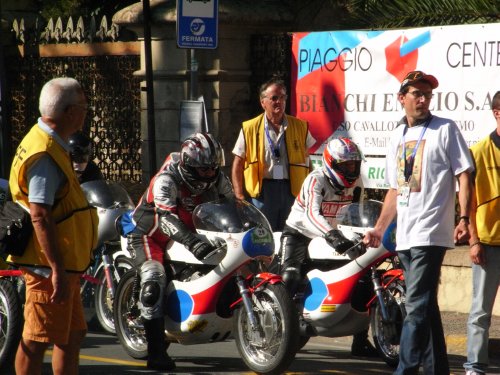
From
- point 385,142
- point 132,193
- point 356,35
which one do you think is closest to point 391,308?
point 385,142

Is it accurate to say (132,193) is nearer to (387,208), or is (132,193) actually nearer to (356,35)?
(356,35)

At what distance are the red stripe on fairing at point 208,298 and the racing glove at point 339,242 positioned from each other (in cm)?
71

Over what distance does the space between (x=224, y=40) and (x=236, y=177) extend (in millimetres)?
2707

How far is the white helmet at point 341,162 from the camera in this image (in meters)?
8.99

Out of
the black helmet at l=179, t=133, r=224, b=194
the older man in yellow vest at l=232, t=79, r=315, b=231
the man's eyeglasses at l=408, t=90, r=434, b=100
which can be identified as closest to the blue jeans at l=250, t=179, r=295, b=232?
the older man in yellow vest at l=232, t=79, r=315, b=231

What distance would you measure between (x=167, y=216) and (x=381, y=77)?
3.70 meters

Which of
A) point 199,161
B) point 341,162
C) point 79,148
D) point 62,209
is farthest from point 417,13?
point 62,209

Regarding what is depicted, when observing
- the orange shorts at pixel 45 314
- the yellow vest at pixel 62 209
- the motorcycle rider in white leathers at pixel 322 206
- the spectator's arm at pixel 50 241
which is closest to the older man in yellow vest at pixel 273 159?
the motorcycle rider in white leathers at pixel 322 206

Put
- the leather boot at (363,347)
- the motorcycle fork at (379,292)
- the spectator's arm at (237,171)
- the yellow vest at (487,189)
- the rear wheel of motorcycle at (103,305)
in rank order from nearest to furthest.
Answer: the yellow vest at (487,189)
the motorcycle fork at (379,292)
the leather boot at (363,347)
the rear wheel of motorcycle at (103,305)
the spectator's arm at (237,171)

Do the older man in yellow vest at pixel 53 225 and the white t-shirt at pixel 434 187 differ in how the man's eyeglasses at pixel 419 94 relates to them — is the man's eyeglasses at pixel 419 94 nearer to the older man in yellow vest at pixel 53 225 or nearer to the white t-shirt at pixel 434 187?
the white t-shirt at pixel 434 187

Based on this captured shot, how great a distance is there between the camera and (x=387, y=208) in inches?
311

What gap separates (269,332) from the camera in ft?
27.2

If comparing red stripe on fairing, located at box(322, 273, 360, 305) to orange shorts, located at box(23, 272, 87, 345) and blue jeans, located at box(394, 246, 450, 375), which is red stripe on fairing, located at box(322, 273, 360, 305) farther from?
orange shorts, located at box(23, 272, 87, 345)

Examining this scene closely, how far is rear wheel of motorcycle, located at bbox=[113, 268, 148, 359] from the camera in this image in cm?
920
